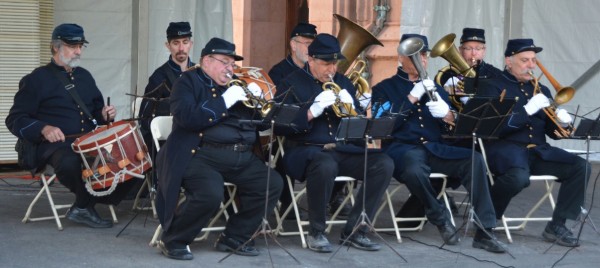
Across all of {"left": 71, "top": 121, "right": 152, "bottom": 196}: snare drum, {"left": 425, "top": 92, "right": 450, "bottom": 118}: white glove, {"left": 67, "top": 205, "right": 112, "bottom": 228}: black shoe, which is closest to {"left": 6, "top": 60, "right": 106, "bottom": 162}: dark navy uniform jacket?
{"left": 71, "top": 121, "right": 152, "bottom": 196}: snare drum

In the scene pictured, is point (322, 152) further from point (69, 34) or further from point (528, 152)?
point (69, 34)

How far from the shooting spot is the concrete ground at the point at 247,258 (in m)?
7.25

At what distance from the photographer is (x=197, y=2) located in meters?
10.8

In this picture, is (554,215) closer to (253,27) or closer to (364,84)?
(364,84)

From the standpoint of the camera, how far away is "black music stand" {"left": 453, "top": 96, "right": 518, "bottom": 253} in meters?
7.79

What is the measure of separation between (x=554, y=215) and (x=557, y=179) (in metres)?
0.29

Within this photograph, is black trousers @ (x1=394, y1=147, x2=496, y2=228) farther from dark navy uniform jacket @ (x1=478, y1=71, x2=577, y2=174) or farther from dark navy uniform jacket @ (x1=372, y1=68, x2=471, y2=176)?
dark navy uniform jacket @ (x1=478, y1=71, x2=577, y2=174)

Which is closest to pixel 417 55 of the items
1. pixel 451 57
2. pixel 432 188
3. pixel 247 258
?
pixel 432 188

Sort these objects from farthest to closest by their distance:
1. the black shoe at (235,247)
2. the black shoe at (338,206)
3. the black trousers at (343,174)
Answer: the black shoe at (338,206), the black trousers at (343,174), the black shoe at (235,247)

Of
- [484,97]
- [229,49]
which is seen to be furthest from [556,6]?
[229,49]

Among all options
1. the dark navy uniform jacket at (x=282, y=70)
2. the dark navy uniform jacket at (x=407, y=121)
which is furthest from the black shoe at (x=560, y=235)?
the dark navy uniform jacket at (x=282, y=70)

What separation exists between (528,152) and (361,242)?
1.56 m

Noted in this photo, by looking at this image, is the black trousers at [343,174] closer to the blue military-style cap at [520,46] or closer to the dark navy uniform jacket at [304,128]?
the dark navy uniform jacket at [304,128]

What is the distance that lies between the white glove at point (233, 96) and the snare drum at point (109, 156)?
3.26 ft
